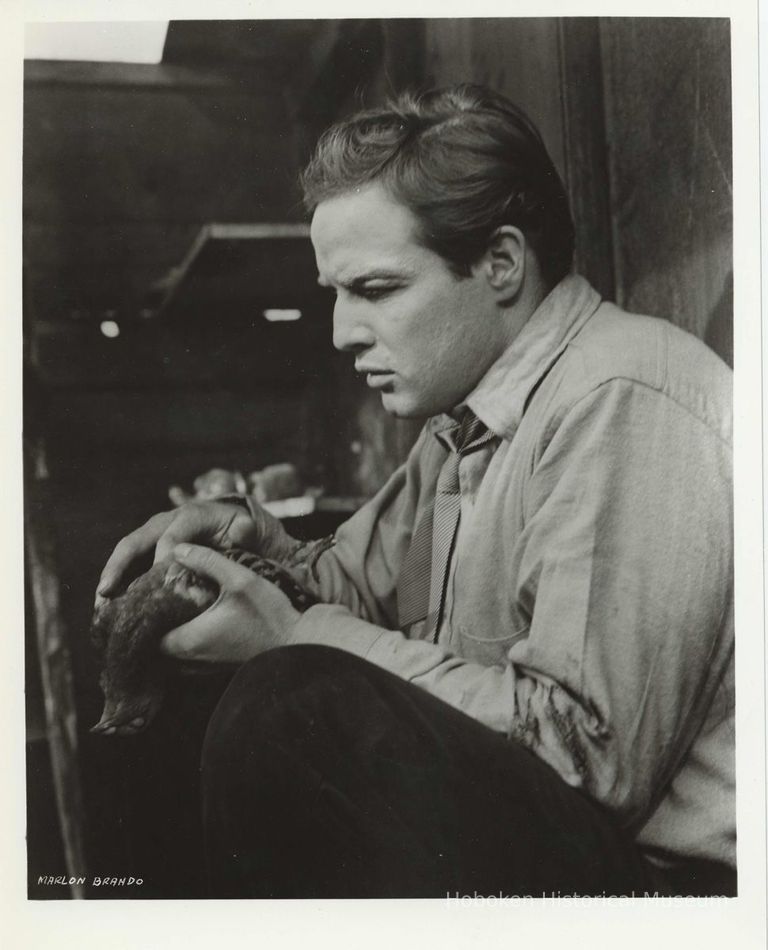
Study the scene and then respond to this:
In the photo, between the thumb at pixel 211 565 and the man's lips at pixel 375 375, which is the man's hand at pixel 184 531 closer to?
the thumb at pixel 211 565

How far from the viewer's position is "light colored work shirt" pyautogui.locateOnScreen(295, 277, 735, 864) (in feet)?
5.06

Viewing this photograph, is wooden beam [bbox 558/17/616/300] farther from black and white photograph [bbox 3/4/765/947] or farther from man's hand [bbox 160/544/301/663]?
man's hand [bbox 160/544/301/663]

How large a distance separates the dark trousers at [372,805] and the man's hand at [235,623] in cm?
3

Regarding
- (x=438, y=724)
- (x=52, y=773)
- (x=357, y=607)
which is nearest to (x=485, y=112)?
(x=357, y=607)

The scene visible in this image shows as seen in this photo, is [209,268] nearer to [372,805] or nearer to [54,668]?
[54,668]

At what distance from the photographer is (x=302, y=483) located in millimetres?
1702

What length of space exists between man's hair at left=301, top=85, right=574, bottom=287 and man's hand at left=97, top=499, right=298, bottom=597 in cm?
50

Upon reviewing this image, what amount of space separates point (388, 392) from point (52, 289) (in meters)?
0.56

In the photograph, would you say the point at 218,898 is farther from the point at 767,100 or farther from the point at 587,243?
the point at 767,100

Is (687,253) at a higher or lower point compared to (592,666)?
higher

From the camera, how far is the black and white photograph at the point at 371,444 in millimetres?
1598

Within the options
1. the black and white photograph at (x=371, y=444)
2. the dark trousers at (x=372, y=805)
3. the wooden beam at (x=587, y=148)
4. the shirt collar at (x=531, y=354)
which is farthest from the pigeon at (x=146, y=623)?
the wooden beam at (x=587, y=148)

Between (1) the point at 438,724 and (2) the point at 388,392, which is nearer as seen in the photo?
(1) the point at 438,724

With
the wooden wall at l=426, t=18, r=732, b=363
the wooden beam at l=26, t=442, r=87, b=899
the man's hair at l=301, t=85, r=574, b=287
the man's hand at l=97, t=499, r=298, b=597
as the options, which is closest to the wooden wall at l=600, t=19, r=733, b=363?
the wooden wall at l=426, t=18, r=732, b=363
